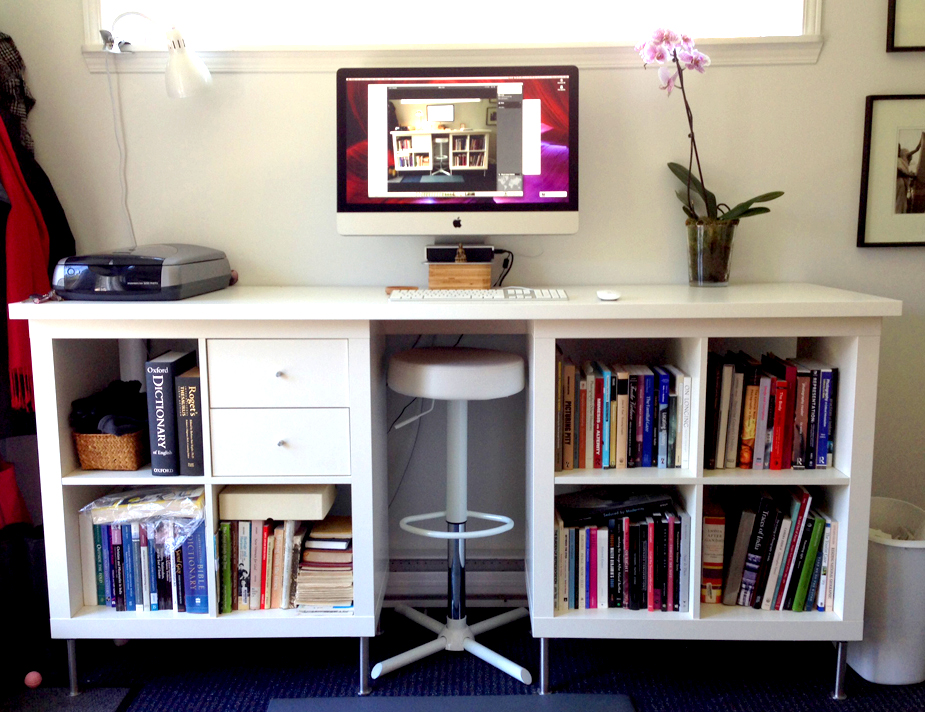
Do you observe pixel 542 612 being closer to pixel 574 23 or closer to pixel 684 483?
pixel 684 483

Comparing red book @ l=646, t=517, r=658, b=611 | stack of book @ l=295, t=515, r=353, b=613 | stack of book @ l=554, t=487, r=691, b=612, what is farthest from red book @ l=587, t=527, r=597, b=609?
stack of book @ l=295, t=515, r=353, b=613

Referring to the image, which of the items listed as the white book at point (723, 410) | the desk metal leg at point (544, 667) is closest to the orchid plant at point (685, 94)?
the white book at point (723, 410)

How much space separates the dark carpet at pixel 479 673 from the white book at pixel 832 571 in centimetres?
22

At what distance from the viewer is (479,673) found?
6.22 ft

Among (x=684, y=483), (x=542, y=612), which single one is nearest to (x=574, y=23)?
(x=684, y=483)

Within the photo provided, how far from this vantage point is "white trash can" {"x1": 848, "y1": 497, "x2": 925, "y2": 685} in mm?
1790

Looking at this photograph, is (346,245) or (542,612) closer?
(542,612)

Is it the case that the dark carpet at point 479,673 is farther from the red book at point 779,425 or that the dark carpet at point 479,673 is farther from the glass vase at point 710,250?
the glass vase at point 710,250

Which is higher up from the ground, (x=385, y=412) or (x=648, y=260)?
(x=648, y=260)

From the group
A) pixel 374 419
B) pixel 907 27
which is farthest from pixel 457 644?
pixel 907 27

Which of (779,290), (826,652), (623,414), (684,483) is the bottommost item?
(826,652)

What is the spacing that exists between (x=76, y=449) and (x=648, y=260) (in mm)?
1515

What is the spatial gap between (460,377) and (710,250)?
30.0 inches

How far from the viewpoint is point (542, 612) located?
5.84 feet
